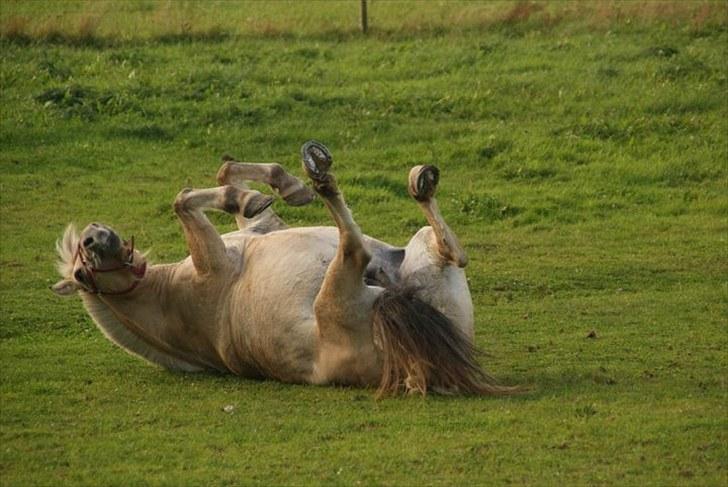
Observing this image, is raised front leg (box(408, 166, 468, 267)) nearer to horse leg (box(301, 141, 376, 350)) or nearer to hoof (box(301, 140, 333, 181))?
horse leg (box(301, 141, 376, 350))

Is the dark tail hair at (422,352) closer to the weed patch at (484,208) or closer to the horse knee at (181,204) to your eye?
the horse knee at (181,204)

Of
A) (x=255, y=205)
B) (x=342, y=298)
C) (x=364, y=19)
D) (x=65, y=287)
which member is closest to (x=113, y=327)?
(x=65, y=287)

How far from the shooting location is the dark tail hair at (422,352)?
27.5 ft

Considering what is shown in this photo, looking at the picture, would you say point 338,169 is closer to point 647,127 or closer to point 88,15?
point 647,127

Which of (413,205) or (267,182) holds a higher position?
(267,182)

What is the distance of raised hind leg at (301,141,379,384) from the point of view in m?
8.27

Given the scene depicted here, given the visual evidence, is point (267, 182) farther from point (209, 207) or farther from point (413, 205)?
point (413, 205)

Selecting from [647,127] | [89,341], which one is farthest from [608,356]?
[647,127]

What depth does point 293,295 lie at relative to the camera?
895 centimetres

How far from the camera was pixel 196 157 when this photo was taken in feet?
54.9

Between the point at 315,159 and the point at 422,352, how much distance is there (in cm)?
121

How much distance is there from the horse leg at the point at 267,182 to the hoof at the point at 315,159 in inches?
56.4

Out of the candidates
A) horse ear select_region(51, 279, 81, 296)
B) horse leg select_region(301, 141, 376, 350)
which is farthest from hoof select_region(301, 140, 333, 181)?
horse ear select_region(51, 279, 81, 296)

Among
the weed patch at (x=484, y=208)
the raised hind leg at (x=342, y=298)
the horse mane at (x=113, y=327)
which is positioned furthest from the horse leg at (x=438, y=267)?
the weed patch at (x=484, y=208)
